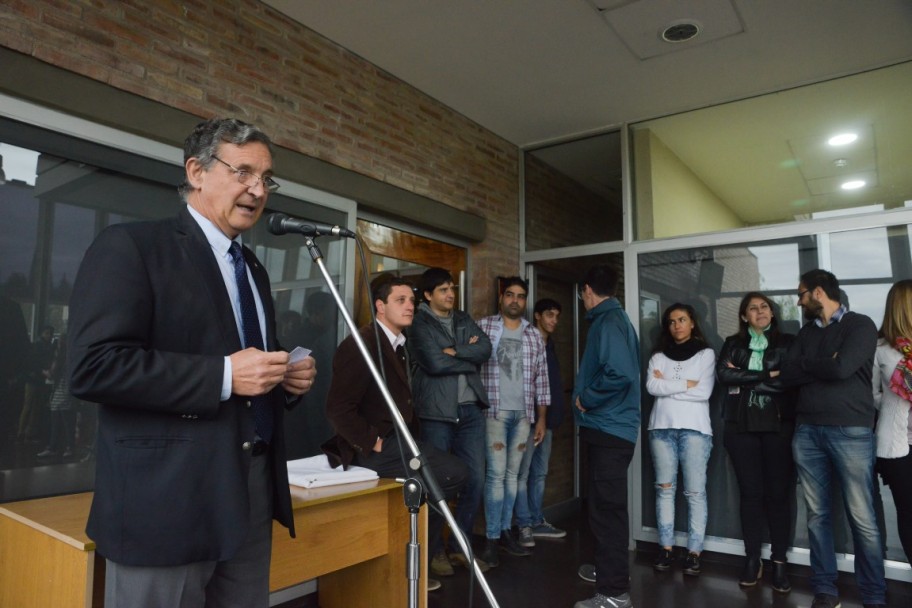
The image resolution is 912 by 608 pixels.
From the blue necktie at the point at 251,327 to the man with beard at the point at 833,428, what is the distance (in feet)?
9.75

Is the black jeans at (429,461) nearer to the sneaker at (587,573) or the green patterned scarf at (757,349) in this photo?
the sneaker at (587,573)

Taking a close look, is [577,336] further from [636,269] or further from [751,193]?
[751,193]

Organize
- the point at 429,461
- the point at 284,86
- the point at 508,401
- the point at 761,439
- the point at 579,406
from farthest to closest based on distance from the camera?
the point at 508,401 → the point at 761,439 → the point at 579,406 → the point at 284,86 → the point at 429,461

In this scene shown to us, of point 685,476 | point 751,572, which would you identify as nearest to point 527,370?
point 685,476

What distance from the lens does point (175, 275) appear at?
1.40m

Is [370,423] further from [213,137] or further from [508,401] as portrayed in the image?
[213,137]

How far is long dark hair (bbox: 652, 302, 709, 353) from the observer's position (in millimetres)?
4332

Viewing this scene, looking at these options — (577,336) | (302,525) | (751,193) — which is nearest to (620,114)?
(751,193)

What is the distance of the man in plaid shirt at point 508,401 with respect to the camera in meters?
4.31

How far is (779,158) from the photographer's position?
4527 mm

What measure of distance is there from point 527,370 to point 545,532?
50.2 inches

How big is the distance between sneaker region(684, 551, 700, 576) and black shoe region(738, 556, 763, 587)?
0.81 feet

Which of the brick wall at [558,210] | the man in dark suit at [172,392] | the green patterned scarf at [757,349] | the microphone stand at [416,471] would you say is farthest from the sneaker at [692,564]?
the man in dark suit at [172,392]

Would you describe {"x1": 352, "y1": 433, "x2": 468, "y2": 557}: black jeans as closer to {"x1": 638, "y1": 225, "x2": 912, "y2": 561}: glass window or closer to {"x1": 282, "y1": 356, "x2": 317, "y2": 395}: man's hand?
{"x1": 282, "y1": 356, "x2": 317, "y2": 395}: man's hand
